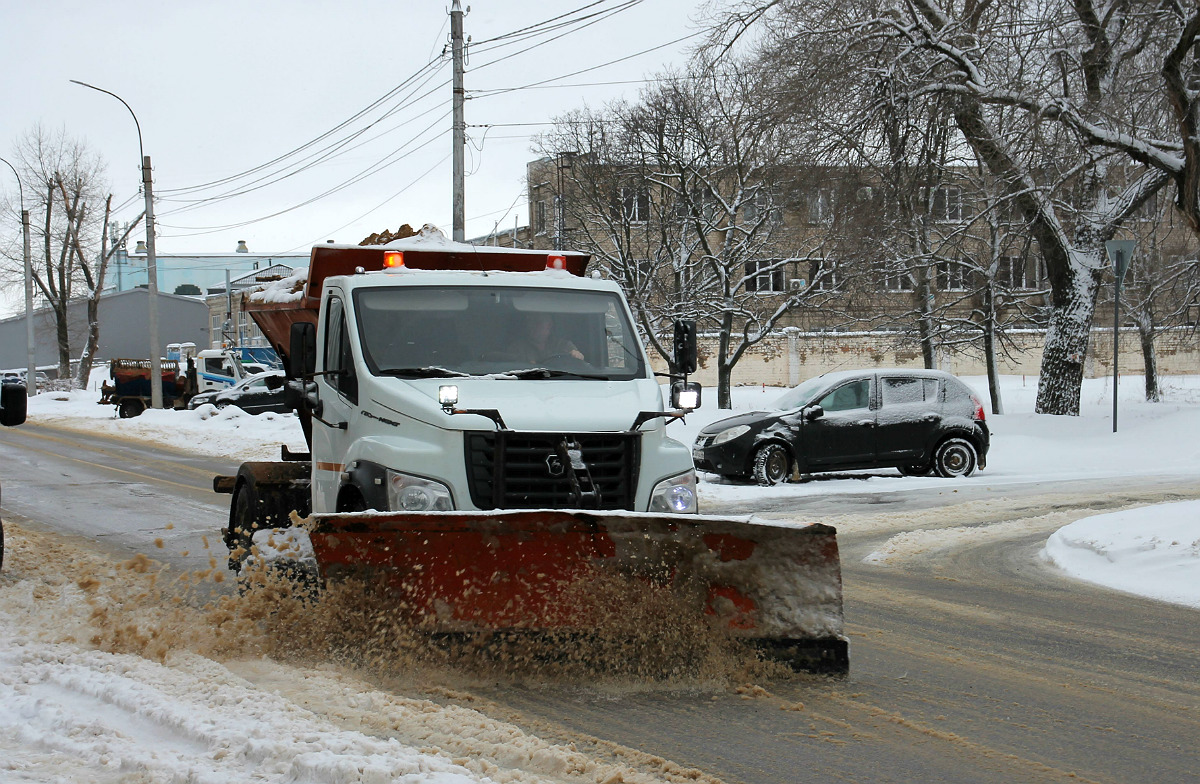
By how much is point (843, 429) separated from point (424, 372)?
1089 centimetres

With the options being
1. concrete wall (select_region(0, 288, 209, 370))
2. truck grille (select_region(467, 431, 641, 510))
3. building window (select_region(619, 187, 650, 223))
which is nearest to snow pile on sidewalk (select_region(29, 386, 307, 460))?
building window (select_region(619, 187, 650, 223))

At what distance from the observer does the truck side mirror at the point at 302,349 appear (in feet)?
23.2

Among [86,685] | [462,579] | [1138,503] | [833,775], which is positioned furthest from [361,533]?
[1138,503]

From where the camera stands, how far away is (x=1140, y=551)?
9.50 metres

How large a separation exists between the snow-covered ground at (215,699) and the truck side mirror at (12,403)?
46.2 inches

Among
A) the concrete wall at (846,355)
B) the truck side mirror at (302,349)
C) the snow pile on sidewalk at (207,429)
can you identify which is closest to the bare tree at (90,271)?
the snow pile on sidewalk at (207,429)

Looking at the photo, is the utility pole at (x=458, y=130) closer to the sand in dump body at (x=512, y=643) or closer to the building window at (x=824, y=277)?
the building window at (x=824, y=277)

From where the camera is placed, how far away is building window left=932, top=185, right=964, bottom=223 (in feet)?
91.1

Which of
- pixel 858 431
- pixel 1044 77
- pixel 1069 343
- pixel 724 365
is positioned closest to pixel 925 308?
pixel 724 365

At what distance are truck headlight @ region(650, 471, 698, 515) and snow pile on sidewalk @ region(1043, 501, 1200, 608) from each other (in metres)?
3.84

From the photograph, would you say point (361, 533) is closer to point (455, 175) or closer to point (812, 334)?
point (455, 175)

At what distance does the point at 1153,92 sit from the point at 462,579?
16103mm

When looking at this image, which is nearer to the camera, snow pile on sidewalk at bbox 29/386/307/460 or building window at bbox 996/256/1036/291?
snow pile on sidewalk at bbox 29/386/307/460

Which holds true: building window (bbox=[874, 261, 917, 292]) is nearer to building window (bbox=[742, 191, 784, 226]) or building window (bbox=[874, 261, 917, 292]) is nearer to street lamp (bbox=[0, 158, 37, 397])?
building window (bbox=[742, 191, 784, 226])
